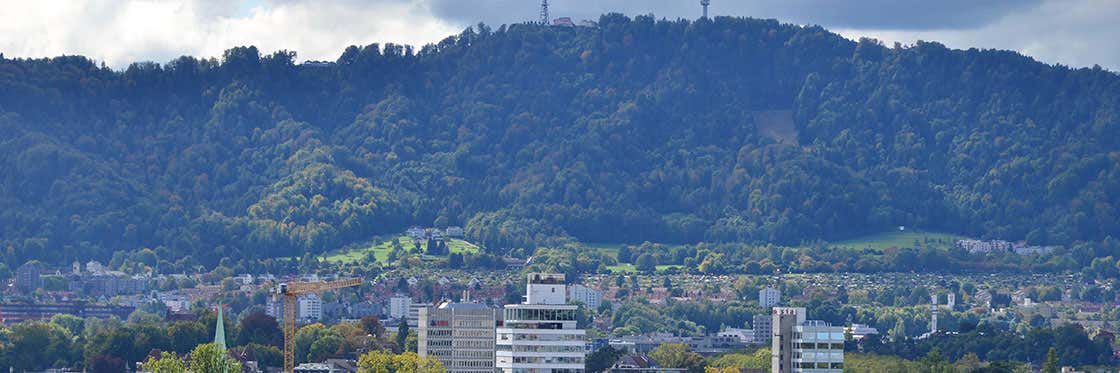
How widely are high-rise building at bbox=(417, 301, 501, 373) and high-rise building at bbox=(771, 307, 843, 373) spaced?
34.8 meters

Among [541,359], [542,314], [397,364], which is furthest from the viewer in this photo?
[397,364]

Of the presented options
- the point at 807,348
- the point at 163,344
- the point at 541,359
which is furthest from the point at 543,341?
the point at 163,344

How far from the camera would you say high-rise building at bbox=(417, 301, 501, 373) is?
520ft

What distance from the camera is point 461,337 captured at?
530 feet

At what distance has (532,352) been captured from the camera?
127 meters

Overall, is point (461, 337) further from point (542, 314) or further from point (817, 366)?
point (817, 366)

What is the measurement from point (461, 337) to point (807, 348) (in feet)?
144

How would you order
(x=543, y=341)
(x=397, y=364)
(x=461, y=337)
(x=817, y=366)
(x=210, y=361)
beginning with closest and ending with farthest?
1. (x=817, y=366)
2. (x=543, y=341)
3. (x=210, y=361)
4. (x=397, y=364)
5. (x=461, y=337)

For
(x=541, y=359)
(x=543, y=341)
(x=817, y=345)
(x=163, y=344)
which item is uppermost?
(x=163, y=344)

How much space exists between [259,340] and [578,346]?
Result: 6543 cm

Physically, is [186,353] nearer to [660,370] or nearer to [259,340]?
[259,340]

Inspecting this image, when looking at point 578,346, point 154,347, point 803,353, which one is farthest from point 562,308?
point 154,347

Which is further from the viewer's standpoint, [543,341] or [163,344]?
[163,344]

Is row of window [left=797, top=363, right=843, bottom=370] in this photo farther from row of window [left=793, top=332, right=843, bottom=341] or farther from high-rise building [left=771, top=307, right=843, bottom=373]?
row of window [left=793, top=332, right=843, bottom=341]
